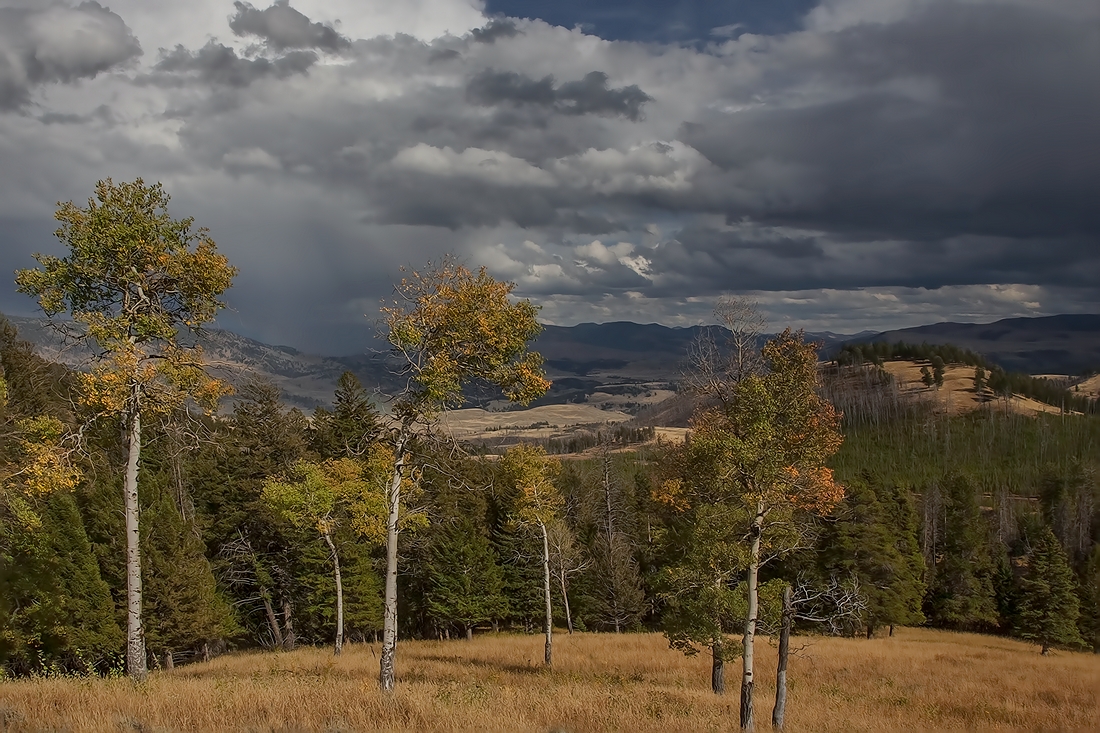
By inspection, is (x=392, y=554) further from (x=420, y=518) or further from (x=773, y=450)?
(x=773, y=450)

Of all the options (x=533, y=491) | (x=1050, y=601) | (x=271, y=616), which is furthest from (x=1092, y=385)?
(x=1050, y=601)

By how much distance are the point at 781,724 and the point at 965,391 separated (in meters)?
209

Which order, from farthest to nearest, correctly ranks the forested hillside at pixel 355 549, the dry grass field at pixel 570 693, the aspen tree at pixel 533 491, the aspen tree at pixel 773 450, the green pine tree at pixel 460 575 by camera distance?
the green pine tree at pixel 460 575 → the aspen tree at pixel 533 491 → the forested hillside at pixel 355 549 → the aspen tree at pixel 773 450 → the dry grass field at pixel 570 693

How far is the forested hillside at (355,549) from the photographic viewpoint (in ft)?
74.4

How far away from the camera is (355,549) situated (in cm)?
4100

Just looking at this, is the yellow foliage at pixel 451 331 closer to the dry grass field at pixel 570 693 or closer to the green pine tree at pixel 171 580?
the dry grass field at pixel 570 693

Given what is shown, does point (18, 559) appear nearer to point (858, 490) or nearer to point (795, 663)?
point (795, 663)

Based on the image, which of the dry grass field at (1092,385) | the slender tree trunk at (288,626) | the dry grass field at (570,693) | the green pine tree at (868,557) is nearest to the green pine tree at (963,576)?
the green pine tree at (868,557)

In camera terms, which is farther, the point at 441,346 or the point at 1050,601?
the point at 1050,601

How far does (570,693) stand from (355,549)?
1033 inches

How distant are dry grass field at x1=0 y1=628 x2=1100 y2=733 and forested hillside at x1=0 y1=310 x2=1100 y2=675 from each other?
3376 millimetres

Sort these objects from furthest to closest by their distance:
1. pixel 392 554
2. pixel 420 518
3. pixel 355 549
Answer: pixel 355 549 → pixel 420 518 → pixel 392 554

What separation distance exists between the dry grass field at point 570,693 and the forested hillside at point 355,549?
338 cm

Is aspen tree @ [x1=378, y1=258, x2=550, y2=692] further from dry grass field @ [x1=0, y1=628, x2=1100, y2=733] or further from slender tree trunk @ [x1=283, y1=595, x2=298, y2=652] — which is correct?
slender tree trunk @ [x1=283, y1=595, x2=298, y2=652]
